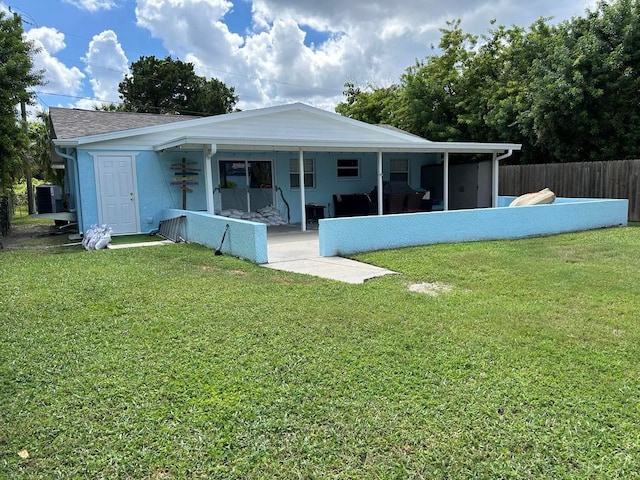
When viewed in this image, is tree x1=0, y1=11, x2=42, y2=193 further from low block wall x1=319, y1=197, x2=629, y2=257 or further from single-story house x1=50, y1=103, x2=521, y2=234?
low block wall x1=319, y1=197, x2=629, y2=257

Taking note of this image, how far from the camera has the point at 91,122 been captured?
13109mm

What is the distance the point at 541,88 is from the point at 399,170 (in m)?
5.98

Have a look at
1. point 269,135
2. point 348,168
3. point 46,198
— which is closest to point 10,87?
point 46,198

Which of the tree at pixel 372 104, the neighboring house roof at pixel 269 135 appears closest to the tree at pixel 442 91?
the tree at pixel 372 104

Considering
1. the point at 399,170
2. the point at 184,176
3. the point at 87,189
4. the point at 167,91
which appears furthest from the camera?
the point at 167,91

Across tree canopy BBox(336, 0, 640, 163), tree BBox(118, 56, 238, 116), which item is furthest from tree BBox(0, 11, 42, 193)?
tree BBox(118, 56, 238, 116)

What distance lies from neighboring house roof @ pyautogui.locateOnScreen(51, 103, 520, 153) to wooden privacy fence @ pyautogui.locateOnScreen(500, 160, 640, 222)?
2448 millimetres

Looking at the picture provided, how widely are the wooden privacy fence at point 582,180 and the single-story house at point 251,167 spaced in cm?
198

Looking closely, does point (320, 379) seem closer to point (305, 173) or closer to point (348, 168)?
point (305, 173)

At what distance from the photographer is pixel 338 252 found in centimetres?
830

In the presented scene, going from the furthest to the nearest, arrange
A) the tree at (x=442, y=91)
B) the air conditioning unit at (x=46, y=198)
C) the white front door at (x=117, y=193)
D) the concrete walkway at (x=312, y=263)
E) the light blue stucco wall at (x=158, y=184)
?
the tree at (x=442, y=91)
the air conditioning unit at (x=46, y=198)
the light blue stucco wall at (x=158, y=184)
the white front door at (x=117, y=193)
the concrete walkway at (x=312, y=263)

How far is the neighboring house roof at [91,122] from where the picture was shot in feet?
38.4

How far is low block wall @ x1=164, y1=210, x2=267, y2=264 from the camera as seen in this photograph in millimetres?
7625

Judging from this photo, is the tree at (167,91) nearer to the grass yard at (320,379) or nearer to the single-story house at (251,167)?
the single-story house at (251,167)
